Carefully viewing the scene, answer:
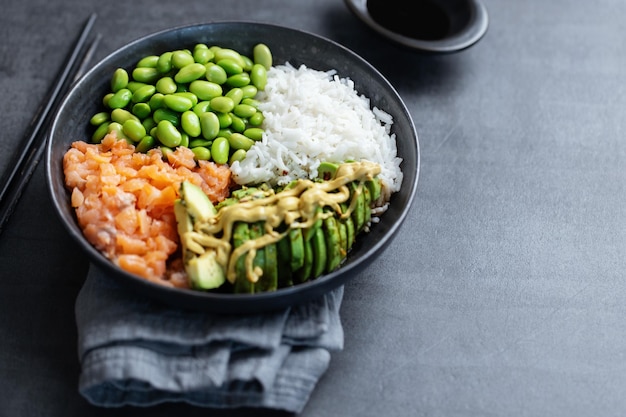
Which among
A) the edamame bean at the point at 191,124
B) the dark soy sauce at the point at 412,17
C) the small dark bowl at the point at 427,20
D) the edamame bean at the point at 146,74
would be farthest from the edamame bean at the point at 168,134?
the dark soy sauce at the point at 412,17

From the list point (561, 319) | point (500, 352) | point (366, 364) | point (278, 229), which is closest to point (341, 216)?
point (278, 229)

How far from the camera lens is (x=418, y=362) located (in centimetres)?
229

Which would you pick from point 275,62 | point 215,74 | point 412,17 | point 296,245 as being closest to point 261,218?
point 296,245

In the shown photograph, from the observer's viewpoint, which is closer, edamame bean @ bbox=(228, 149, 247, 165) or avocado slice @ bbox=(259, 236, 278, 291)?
avocado slice @ bbox=(259, 236, 278, 291)

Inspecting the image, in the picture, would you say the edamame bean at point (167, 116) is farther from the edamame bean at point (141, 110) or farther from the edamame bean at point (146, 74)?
the edamame bean at point (146, 74)

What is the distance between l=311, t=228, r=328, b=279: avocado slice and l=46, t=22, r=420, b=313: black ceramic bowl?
0.08 meters

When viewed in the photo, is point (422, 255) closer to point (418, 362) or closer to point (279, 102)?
point (418, 362)

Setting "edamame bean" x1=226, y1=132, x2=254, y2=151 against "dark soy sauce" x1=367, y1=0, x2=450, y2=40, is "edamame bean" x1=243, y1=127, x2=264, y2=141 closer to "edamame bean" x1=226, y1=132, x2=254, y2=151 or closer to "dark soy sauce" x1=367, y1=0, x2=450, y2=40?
"edamame bean" x1=226, y1=132, x2=254, y2=151

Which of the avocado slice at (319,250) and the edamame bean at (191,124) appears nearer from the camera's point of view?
the avocado slice at (319,250)

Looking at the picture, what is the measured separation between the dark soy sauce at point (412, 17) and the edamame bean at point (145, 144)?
1.30m

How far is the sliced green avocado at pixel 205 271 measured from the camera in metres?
2.05

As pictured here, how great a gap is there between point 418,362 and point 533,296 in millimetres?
516

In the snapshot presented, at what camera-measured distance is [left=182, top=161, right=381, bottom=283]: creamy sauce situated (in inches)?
82.1

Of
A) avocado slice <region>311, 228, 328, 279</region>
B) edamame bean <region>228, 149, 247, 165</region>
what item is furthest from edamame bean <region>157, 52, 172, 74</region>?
avocado slice <region>311, 228, 328, 279</region>
